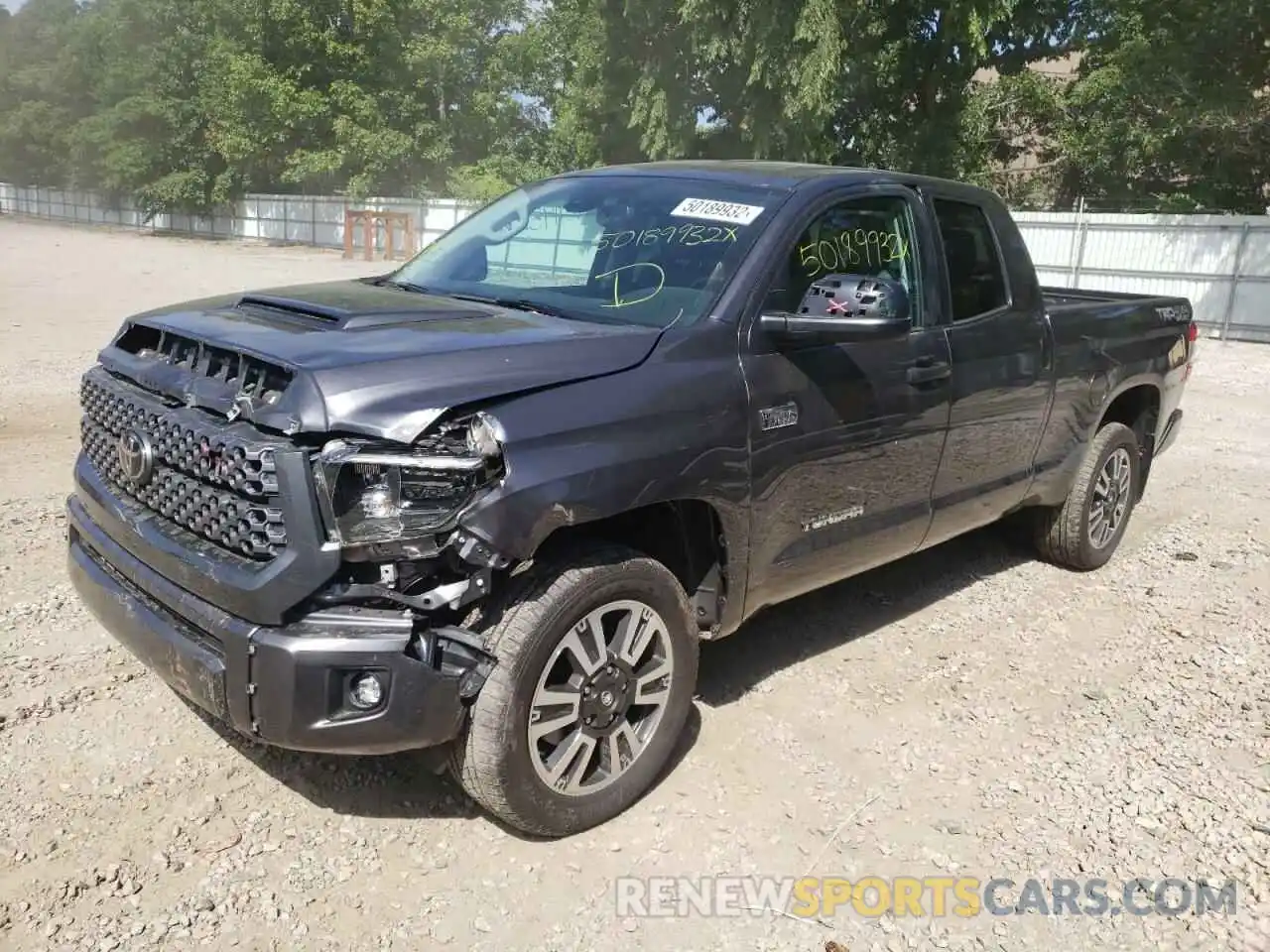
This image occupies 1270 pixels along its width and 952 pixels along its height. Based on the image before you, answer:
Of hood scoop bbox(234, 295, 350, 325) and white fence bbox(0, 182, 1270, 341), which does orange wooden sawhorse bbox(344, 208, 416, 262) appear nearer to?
white fence bbox(0, 182, 1270, 341)

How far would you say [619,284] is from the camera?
366 centimetres

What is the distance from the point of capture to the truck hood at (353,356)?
264 cm

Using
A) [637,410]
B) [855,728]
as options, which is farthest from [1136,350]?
[637,410]

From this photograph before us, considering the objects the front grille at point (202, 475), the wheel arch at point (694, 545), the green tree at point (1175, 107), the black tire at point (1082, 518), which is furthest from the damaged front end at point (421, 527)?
Result: the green tree at point (1175, 107)

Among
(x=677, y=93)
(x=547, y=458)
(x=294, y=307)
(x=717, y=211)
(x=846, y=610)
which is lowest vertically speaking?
(x=846, y=610)

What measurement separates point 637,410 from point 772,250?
34.8 inches

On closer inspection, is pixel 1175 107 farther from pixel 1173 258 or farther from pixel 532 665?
pixel 532 665

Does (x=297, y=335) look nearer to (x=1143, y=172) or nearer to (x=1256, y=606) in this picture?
(x=1256, y=606)

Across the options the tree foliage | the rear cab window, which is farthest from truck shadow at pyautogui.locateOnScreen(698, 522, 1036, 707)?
the tree foliage

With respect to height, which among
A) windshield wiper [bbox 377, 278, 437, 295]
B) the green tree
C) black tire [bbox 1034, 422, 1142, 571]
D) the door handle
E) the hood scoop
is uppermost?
the green tree

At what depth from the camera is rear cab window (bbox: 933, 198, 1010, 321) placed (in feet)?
14.3

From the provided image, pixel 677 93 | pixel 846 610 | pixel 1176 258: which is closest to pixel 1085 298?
pixel 846 610

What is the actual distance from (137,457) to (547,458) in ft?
4.00

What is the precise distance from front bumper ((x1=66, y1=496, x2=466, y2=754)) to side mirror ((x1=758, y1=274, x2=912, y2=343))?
154 cm
